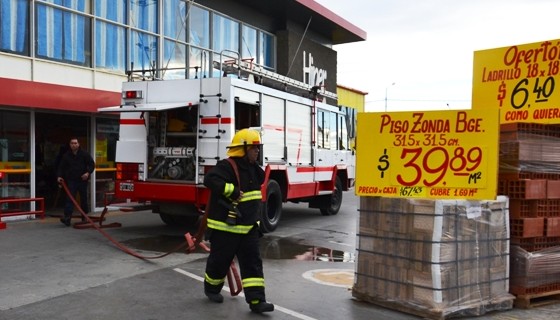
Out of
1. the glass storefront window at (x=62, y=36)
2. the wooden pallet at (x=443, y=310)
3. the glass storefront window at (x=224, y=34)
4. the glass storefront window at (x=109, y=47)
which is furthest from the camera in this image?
the glass storefront window at (x=224, y=34)

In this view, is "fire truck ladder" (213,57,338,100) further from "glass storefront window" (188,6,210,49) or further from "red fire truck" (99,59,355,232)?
"glass storefront window" (188,6,210,49)

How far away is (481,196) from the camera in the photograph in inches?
209

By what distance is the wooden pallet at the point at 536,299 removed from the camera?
5652mm

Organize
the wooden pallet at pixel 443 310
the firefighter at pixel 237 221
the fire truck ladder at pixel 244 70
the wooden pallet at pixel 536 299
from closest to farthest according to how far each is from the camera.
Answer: the wooden pallet at pixel 443 310 → the firefighter at pixel 237 221 → the wooden pallet at pixel 536 299 → the fire truck ladder at pixel 244 70

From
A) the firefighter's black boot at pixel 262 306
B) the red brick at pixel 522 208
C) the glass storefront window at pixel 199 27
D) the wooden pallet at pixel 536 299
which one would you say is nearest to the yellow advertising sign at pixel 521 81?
the red brick at pixel 522 208

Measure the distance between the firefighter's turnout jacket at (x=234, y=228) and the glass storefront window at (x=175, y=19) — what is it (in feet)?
34.9

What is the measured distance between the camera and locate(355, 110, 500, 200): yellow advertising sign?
5.31m

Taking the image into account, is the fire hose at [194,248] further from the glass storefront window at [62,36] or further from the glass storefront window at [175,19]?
the glass storefront window at [175,19]

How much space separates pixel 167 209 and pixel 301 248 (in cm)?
258

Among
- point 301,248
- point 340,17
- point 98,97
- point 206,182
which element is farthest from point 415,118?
point 340,17

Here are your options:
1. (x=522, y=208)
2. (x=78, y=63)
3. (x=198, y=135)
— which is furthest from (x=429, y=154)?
(x=78, y=63)

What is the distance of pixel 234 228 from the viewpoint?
521cm

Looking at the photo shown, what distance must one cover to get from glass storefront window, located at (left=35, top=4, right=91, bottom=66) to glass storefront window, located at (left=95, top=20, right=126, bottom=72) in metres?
0.25

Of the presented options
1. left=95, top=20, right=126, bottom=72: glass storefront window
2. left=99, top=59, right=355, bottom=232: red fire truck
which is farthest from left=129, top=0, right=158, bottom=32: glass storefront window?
left=99, top=59, right=355, bottom=232: red fire truck
